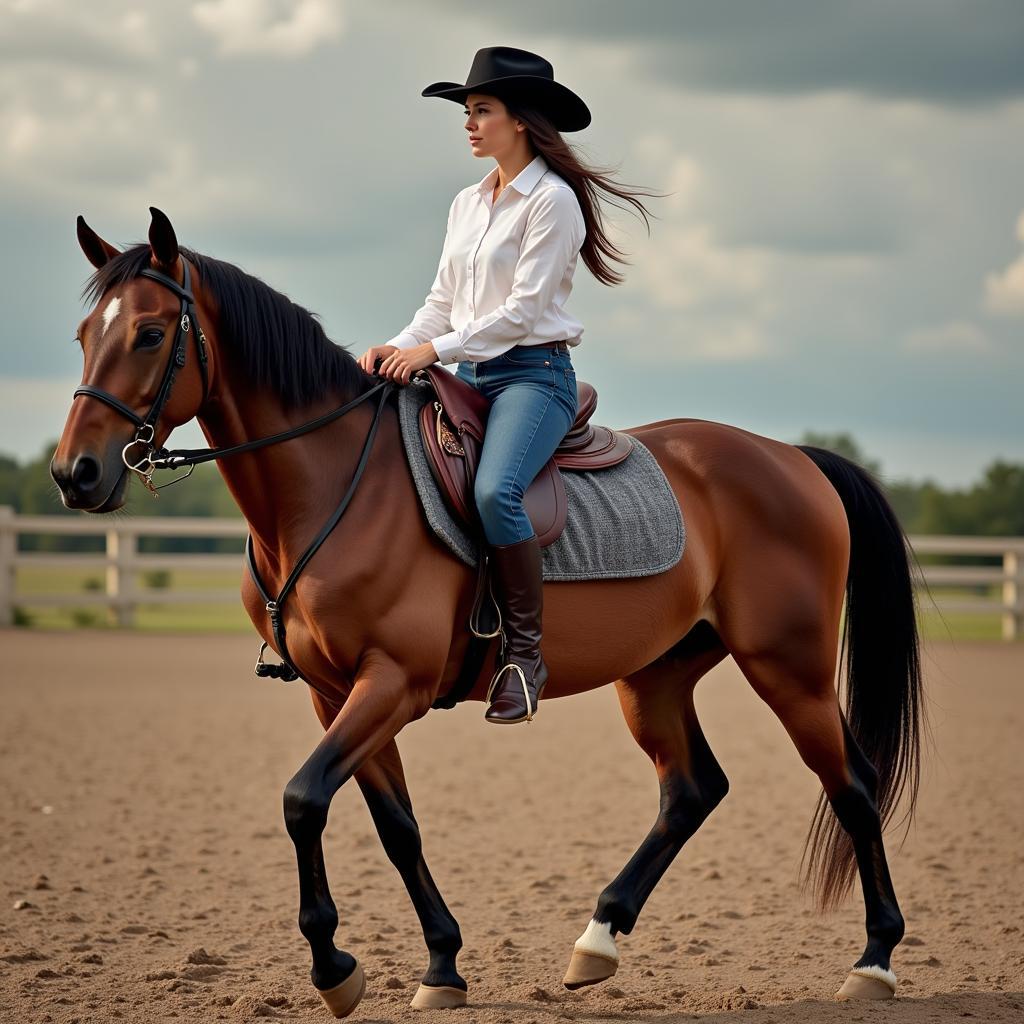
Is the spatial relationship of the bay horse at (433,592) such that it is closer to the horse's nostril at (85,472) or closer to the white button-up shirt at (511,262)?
the horse's nostril at (85,472)

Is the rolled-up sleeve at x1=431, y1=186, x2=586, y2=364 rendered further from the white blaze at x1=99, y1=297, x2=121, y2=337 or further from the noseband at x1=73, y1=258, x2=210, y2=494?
the white blaze at x1=99, y1=297, x2=121, y2=337

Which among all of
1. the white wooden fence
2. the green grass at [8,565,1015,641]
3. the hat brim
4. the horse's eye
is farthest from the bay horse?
the white wooden fence

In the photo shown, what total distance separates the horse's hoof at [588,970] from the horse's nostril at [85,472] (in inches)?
95.6

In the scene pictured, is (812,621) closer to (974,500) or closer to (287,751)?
(287,751)

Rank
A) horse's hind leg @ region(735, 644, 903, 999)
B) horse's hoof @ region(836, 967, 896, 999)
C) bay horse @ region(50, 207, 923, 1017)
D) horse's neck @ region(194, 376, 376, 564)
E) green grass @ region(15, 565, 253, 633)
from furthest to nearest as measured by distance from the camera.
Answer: green grass @ region(15, 565, 253, 633), horse's hind leg @ region(735, 644, 903, 999), horse's hoof @ region(836, 967, 896, 999), horse's neck @ region(194, 376, 376, 564), bay horse @ region(50, 207, 923, 1017)

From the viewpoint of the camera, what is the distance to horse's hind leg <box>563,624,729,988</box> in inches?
202

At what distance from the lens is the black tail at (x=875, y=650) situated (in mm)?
5371

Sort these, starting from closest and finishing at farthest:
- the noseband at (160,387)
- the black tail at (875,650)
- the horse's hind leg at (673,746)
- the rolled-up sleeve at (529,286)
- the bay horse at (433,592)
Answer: the noseband at (160,387), the bay horse at (433,592), the rolled-up sleeve at (529,286), the horse's hind leg at (673,746), the black tail at (875,650)

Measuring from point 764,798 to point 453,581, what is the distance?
5.33 m

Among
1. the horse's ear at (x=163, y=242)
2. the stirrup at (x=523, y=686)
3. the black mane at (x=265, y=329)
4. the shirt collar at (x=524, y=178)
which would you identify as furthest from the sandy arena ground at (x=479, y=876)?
the shirt collar at (x=524, y=178)

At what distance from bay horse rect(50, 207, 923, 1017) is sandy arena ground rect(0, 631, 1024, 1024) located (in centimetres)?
35

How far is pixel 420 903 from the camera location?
15.5ft

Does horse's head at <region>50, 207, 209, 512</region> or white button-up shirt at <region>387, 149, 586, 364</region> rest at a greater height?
white button-up shirt at <region>387, 149, 586, 364</region>

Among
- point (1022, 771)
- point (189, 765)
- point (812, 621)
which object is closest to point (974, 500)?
point (1022, 771)
